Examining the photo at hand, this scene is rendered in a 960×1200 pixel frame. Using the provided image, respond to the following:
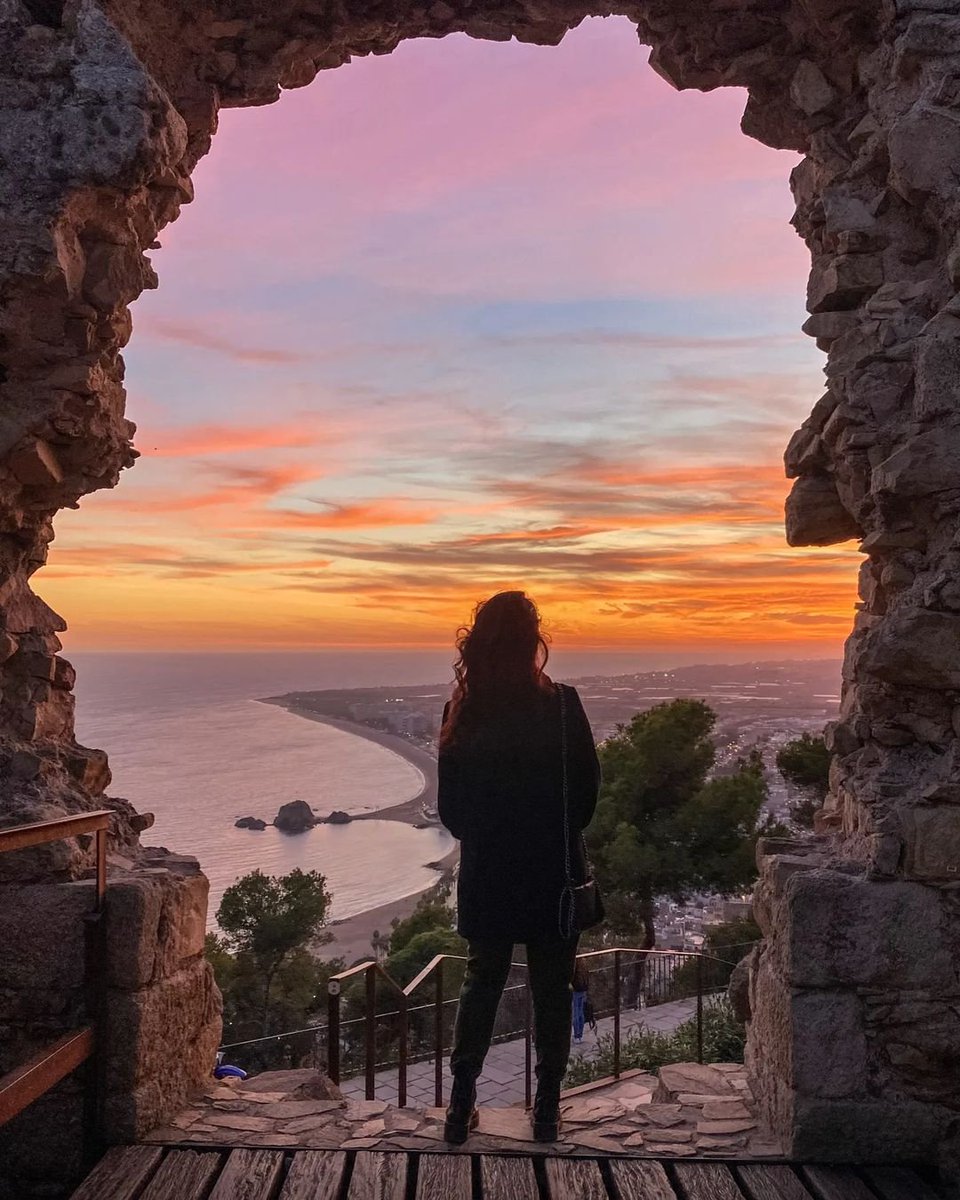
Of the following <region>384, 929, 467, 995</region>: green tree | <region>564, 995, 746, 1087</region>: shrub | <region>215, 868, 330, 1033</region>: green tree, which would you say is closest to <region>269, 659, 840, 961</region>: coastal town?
<region>384, 929, 467, 995</region>: green tree

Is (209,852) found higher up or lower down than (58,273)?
lower down

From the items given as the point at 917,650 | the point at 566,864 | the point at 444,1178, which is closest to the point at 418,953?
the point at 444,1178

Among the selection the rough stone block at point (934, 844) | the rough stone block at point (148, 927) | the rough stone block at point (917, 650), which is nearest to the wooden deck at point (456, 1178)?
the rough stone block at point (148, 927)

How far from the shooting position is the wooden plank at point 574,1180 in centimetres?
298

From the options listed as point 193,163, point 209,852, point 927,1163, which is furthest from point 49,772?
point 209,852

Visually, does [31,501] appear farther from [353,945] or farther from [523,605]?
[353,945]

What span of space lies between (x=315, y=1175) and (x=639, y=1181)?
109 centimetres

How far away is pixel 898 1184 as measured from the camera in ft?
10.1

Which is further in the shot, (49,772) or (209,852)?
(209,852)

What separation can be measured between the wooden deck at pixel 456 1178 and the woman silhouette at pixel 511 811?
0.71 ft

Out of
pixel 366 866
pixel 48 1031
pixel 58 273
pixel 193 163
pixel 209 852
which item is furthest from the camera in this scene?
pixel 366 866

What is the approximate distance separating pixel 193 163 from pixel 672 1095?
4943 mm

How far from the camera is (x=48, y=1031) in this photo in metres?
3.42

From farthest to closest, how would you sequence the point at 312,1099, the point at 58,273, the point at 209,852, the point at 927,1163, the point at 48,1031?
the point at 209,852
the point at 312,1099
the point at 58,273
the point at 48,1031
the point at 927,1163
